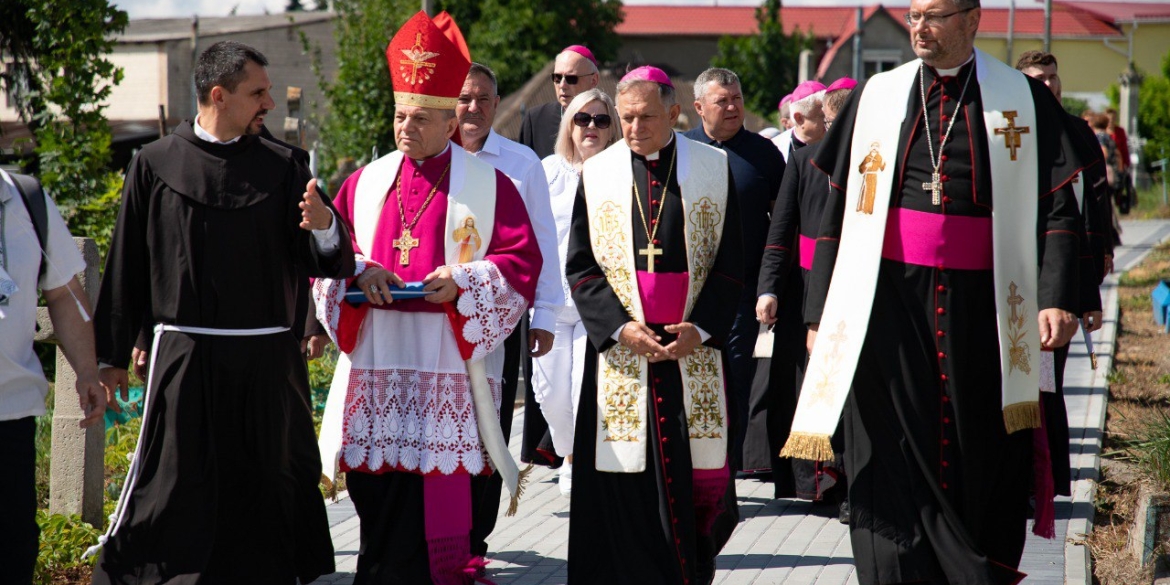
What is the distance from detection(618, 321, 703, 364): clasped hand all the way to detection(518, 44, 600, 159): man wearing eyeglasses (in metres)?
2.70

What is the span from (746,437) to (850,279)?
2994mm

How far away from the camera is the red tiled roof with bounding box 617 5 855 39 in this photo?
218 ft

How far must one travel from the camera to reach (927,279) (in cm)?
493

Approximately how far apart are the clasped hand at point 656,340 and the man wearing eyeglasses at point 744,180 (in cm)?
A: 208

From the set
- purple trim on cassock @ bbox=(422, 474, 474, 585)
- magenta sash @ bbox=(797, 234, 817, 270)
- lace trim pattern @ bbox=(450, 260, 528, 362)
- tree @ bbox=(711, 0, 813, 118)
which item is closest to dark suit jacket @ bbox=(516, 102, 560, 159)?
magenta sash @ bbox=(797, 234, 817, 270)

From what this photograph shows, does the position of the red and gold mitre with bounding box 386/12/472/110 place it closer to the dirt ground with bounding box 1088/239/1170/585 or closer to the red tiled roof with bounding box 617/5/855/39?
the dirt ground with bounding box 1088/239/1170/585

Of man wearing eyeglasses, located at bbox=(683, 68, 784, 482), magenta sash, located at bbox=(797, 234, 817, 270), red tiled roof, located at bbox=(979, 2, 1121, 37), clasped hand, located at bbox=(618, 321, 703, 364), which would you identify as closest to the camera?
clasped hand, located at bbox=(618, 321, 703, 364)

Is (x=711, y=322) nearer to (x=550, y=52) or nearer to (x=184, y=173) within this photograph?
(x=184, y=173)

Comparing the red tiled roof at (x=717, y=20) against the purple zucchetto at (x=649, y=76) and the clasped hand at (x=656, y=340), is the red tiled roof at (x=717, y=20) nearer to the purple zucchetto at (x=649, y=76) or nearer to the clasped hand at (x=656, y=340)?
the purple zucchetto at (x=649, y=76)

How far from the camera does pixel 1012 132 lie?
16.1 ft

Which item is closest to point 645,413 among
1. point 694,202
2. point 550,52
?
point 694,202

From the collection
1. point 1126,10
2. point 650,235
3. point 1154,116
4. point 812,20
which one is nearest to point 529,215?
point 650,235

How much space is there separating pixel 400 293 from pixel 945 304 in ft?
6.53

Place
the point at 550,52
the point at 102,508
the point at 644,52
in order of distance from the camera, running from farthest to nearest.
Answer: the point at 644,52 → the point at 550,52 → the point at 102,508
